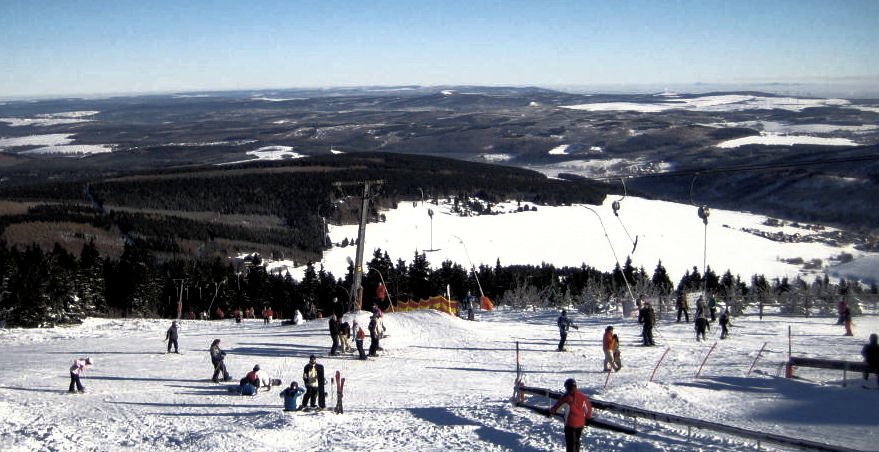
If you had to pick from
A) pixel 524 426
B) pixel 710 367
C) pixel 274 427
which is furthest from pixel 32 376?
pixel 710 367

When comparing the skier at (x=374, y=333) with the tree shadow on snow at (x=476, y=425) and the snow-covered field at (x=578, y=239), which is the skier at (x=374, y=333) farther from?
the snow-covered field at (x=578, y=239)

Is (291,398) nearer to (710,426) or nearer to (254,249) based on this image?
(710,426)

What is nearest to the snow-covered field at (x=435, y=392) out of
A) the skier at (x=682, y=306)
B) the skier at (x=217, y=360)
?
the skier at (x=217, y=360)

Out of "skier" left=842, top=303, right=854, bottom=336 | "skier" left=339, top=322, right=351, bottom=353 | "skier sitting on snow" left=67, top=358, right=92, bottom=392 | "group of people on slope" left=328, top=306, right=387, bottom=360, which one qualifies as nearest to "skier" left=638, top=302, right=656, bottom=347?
"skier" left=842, top=303, right=854, bottom=336

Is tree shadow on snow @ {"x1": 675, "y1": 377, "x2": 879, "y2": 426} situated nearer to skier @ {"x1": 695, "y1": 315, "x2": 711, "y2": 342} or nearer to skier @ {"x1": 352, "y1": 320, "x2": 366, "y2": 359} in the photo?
→ skier @ {"x1": 695, "y1": 315, "x2": 711, "y2": 342}

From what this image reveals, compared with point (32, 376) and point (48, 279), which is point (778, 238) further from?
point (32, 376)

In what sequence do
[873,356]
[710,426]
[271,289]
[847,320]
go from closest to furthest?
1. [710,426]
2. [873,356]
3. [847,320]
4. [271,289]

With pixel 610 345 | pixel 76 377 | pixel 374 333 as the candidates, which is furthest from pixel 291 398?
pixel 610 345
